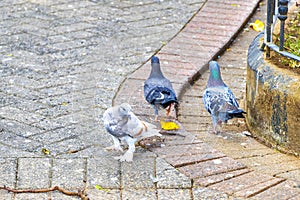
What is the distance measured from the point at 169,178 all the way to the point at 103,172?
1.36 feet

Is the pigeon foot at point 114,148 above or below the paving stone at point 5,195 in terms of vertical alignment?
above

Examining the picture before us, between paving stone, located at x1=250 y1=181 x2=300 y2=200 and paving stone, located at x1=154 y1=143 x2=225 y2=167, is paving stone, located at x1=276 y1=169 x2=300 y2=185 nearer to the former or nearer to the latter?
paving stone, located at x1=250 y1=181 x2=300 y2=200

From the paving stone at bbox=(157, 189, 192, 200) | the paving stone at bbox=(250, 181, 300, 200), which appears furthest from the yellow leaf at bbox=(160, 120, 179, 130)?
the paving stone at bbox=(250, 181, 300, 200)

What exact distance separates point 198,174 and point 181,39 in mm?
2509

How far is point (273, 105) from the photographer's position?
527cm

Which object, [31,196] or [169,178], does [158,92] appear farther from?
[31,196]

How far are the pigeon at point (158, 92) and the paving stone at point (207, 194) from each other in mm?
907

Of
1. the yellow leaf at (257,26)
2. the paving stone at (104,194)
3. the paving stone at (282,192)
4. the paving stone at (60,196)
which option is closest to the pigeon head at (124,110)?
the paving stone at (104,194)

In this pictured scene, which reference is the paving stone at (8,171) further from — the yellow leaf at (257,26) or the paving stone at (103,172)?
the yellow leaf at (257,26)

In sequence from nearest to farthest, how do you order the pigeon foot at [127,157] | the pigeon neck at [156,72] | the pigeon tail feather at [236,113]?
the pigeon foot at [127,157] → the pigeon tail feather at [236,113] → the pigeon neck at [156,72]

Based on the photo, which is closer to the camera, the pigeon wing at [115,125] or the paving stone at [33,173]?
the paving stone at [33,173]

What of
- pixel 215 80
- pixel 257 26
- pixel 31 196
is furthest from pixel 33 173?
pixel 257 26

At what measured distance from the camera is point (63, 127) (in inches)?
216

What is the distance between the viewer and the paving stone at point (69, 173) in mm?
4695
